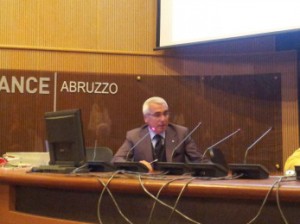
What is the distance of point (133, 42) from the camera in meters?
4.66

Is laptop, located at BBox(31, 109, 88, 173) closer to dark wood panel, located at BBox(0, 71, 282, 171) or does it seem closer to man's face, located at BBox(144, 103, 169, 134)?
man's face, located at BBox(144, 103, 169, 134)

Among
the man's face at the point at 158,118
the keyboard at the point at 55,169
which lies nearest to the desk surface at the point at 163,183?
the keyboard at the point at 55,169

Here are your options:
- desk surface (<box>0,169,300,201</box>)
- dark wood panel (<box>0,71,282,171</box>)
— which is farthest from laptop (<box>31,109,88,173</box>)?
dark wood panel (<box>0,71,282,171</box>)

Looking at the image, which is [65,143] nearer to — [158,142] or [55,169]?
[55,169]

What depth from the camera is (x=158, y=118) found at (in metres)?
3.61

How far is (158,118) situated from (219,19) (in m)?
1.15

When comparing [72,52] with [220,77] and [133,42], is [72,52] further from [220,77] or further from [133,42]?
[220,77]

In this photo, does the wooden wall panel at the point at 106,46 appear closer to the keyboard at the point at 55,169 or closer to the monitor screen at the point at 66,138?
the monitor screen at the point at 66,138

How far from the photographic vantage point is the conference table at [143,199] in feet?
5.17

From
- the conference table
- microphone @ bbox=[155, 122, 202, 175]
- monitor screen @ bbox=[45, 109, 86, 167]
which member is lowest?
the conference table

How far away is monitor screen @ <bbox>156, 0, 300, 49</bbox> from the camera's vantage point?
152 inches

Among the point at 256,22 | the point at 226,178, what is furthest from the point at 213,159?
the point at 256,22

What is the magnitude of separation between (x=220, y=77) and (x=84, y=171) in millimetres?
2430

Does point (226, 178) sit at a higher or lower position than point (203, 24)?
lower
